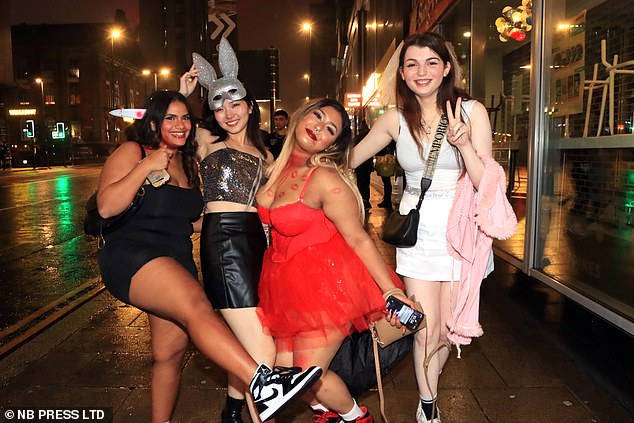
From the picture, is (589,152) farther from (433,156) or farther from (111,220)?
(111,220)

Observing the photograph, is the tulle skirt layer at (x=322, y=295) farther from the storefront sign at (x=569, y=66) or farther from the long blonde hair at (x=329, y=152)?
the storefront sign at (x=569, y=66)

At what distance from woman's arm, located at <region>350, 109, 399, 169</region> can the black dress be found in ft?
2.99

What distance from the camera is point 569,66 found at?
211 inches

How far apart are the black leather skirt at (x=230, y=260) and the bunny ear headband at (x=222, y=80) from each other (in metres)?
0.63

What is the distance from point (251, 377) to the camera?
Answer: 2.35m

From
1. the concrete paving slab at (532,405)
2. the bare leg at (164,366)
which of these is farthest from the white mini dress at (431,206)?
the bare leg at (164,366)

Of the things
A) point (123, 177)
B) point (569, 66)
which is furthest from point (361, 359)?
point (569, 66)

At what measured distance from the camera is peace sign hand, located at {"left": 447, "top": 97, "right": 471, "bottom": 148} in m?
2.75

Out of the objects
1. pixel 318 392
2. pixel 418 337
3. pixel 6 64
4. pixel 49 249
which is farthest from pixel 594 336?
pixel 6 64

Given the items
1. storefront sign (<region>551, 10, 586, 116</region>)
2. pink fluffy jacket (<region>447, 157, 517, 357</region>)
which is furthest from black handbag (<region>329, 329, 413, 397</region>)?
storefront sign (<region>551, 10, 586, 116</region>)

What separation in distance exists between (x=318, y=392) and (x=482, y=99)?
717 centimetres

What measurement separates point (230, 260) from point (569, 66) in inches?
161

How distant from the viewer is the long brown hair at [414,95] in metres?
2.94

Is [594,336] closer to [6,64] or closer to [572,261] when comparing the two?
[572,261]
